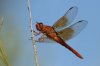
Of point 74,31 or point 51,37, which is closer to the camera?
point 51,37

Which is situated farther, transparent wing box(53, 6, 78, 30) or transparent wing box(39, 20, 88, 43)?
transparent wing box(53, 6, 78, 30)

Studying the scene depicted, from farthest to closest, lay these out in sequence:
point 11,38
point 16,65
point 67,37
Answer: point 67,37 < point 11,38 < point 16,65

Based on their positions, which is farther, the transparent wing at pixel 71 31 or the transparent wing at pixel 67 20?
the transparent wing at pixel 67 20

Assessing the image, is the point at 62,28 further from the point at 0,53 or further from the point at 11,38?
the point at 0,53

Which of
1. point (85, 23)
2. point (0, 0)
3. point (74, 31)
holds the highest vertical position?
point (0, 0)

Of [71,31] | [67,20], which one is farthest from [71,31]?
[67,20]

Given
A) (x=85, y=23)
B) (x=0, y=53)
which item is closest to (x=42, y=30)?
(x=85, y=23)
